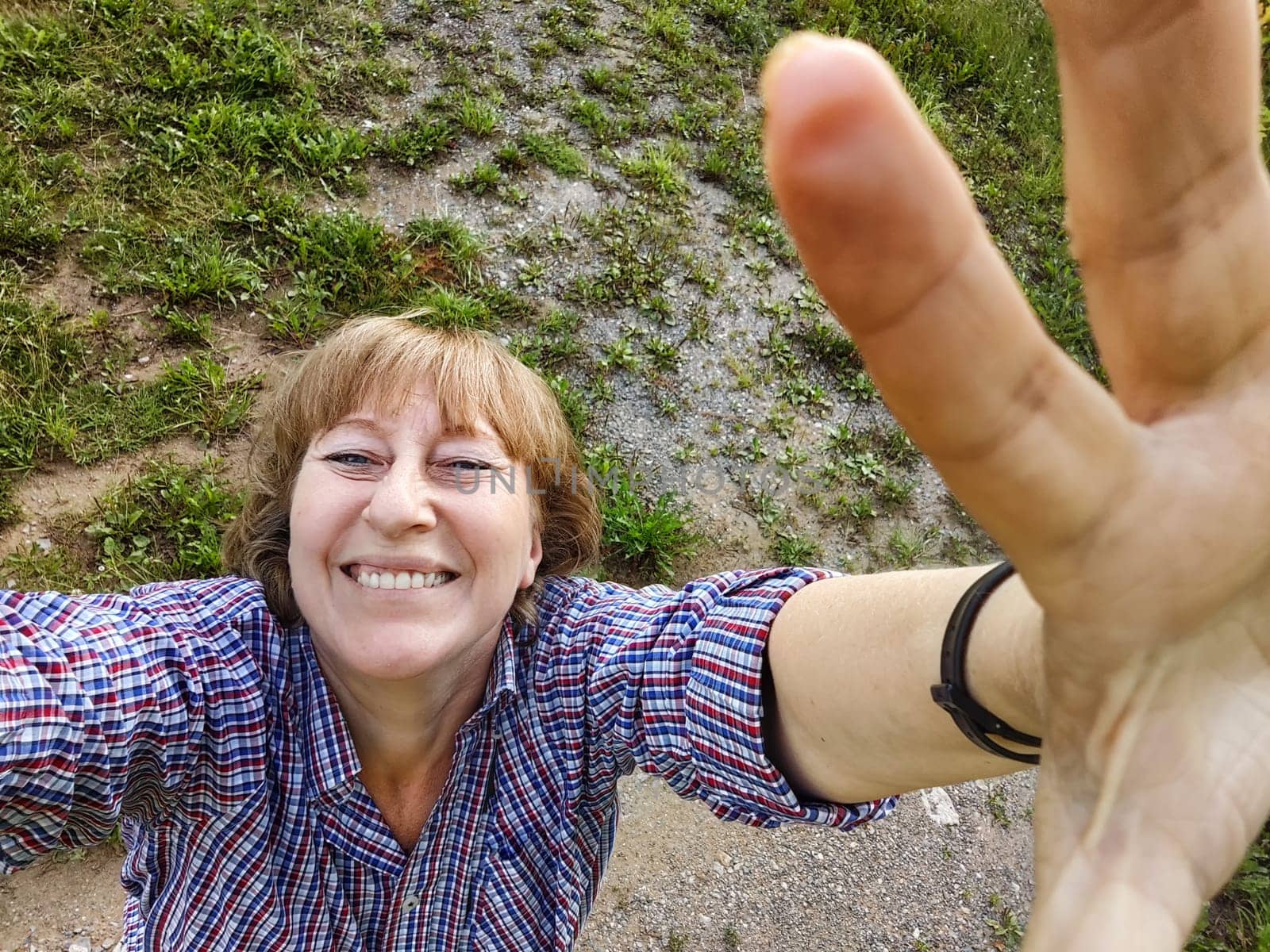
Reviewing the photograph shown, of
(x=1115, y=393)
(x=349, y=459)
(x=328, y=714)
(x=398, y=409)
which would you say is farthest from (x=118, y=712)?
(x=1115, y=393)

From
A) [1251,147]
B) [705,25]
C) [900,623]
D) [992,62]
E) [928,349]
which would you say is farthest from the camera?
[992,62]

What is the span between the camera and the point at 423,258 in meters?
4.05

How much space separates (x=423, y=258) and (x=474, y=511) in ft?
8.88

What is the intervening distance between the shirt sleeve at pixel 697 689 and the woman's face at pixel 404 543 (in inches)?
10.5

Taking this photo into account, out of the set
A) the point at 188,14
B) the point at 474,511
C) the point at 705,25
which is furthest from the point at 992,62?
the point at 474,511

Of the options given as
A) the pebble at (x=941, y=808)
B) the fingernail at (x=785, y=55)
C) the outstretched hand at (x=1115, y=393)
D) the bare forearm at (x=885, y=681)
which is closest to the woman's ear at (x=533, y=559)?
the bare forearm at (x=885, y=681)

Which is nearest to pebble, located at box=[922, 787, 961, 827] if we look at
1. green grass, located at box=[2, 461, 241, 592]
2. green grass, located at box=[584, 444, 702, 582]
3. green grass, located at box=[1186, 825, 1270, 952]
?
green grass, located at box=[1186, 825, 1270, 952]

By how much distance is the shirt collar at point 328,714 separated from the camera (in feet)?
5.70

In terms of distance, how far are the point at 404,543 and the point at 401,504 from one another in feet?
0.34

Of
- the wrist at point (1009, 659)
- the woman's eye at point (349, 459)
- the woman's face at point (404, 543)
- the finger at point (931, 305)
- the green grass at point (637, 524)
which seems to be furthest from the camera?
the green grass at point (637, 524)

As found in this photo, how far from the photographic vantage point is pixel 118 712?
55.6 inches

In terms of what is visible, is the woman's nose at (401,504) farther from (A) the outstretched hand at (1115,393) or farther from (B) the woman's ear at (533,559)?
(A) the outstretched hand at (1115,393)

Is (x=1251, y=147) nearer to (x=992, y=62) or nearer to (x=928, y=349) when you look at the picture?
(x=928, y=349)

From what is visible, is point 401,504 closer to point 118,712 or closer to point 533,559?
point 533,559
